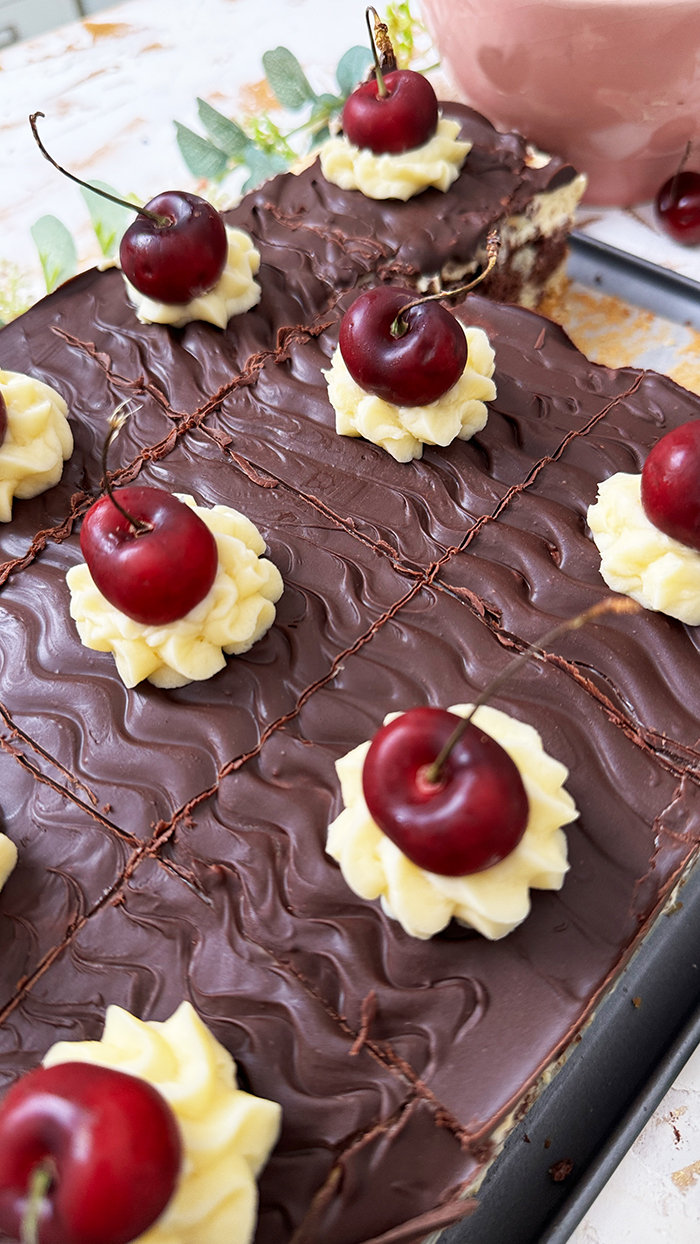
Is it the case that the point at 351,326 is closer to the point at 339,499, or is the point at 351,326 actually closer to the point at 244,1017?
the point at 339,499

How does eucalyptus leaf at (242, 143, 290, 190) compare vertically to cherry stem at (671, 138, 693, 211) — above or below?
below

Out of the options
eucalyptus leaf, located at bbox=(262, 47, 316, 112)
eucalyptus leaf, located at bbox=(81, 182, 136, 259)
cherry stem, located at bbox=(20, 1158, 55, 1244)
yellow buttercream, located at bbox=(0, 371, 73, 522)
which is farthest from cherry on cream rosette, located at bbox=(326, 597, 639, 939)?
eucalyptus leaf, located at bbox=(262, 47, 316, 112)

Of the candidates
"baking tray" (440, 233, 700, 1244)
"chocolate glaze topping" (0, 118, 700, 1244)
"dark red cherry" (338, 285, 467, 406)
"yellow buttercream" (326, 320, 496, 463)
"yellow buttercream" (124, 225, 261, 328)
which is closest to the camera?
"chocolate glaze topping" (0, 118, 700, 1244)

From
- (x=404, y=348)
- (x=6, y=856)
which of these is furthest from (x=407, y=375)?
(x=6, y=856)

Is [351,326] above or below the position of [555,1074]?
above

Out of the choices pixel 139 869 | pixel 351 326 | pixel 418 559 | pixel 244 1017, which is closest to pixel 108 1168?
pixel 244 1017

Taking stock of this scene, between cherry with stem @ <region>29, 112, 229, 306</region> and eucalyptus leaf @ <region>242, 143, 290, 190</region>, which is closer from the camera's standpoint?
cherry with stem @ <region>29, 112, 229, 306</region>

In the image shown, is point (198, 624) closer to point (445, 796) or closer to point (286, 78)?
point (445, 796)

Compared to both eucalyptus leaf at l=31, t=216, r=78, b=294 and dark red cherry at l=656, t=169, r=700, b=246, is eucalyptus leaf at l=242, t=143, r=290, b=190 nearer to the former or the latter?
eucalyptus leaf at l=31, t=216, r=78, b=294
